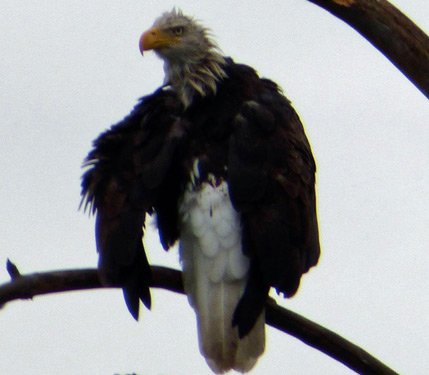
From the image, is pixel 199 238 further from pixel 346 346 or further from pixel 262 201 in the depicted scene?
pixel 346 346

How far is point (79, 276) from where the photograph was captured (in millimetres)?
4906

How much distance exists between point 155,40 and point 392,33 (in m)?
2.04

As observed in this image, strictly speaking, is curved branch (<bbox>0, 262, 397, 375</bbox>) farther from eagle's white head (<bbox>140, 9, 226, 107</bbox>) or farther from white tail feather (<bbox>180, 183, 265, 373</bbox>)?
eagle's white head (<bbox>140, 9, 226, 107</bbox>)

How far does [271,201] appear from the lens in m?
5.19

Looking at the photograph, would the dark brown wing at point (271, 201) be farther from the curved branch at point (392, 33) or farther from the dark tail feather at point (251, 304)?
the curved branch at point (392, 33)

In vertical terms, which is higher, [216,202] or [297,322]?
[216,202]

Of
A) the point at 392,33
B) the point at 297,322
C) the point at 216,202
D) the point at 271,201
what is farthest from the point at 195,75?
the point at 297,322

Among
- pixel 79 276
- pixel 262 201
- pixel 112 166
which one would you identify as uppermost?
pixel 112 166

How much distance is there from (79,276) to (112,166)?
911 millimetres

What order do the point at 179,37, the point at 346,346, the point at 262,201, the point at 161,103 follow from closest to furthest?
the point at 346,346 → the point at 262,201 → the point at 161,103 → the point at 179,37

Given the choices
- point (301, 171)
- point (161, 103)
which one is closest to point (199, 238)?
point (301, 171)

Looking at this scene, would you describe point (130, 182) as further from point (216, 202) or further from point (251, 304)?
point (251, 304)

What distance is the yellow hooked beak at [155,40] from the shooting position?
255 inches

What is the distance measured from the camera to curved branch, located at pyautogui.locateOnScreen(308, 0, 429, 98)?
478 cm
